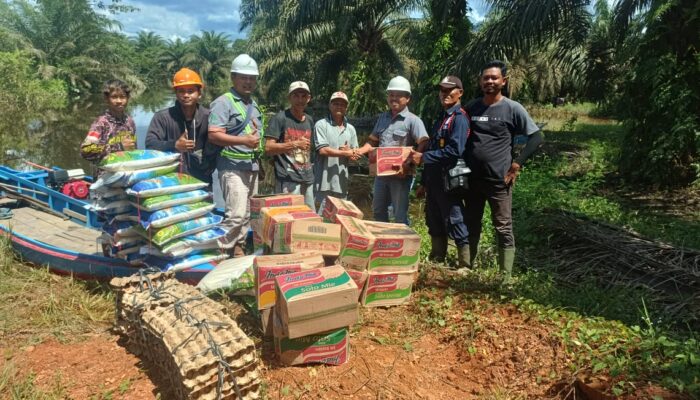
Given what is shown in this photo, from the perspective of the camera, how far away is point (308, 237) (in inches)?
137

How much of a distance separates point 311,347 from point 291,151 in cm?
217

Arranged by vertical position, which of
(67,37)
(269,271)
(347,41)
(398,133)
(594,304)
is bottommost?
(594,304)

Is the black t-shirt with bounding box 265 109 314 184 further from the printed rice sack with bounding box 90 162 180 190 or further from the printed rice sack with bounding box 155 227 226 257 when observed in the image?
the printed rice sack with bounding box 90 162 180 190

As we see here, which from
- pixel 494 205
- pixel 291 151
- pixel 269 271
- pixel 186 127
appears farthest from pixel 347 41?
pixel 269 271

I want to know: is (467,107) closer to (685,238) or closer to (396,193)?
(396,193)

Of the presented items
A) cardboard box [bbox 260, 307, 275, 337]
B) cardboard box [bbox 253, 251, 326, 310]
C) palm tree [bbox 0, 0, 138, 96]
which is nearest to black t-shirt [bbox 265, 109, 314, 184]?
cardboard box [bbox 253, 251, 326, 310]

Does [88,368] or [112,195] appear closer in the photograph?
[88,368]

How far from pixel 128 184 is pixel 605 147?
1260 centimetres

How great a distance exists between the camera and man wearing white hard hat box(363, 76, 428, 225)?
14.8 feet

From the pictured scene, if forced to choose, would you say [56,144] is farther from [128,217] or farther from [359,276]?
[359,276]

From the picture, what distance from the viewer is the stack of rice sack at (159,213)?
368 cm

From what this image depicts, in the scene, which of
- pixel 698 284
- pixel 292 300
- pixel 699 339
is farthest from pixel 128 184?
pixel 698 284

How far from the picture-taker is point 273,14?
22.1 m

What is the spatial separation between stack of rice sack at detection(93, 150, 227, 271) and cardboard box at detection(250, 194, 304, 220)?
0.37 m
